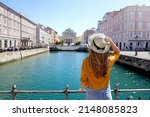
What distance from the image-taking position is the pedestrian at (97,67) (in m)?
3.11

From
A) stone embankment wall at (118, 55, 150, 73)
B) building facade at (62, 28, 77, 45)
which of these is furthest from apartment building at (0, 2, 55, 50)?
building facade at (62, 28, 77, 45)

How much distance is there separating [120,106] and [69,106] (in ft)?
2.93

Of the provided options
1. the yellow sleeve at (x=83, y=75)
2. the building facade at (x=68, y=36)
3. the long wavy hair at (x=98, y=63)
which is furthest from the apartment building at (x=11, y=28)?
the building facade at (x=68, y=36)

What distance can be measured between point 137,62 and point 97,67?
2793cm

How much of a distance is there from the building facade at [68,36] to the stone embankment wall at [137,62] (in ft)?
452

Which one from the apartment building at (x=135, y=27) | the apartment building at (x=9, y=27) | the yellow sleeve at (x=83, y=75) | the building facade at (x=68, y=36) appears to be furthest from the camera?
the building facade at (x=68, y=36)

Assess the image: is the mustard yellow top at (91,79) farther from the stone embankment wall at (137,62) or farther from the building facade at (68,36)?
the building facade at (68,36)

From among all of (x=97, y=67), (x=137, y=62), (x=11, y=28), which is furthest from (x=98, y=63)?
(x=11, y=28)

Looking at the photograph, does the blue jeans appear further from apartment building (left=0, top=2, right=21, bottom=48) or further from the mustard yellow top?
apartment building (left=0, top=2, right=21, bottom=48)

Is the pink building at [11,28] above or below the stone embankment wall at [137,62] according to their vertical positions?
above

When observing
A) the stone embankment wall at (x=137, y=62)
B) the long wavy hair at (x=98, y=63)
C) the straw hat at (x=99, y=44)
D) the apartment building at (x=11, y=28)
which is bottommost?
the stone embankment wall at (x=137, y=62)

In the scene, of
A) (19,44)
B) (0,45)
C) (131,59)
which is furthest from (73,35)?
(131,59)

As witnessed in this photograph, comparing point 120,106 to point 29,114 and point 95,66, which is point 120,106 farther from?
point 29,114

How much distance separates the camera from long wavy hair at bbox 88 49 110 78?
313 centimetres
